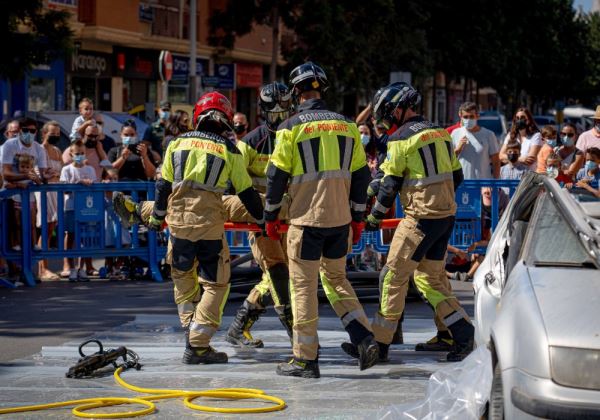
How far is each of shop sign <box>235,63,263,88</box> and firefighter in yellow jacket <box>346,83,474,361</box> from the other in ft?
117

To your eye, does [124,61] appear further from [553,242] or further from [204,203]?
[553,242]

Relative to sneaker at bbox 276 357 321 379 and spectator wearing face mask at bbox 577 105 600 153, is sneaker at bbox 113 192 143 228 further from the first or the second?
spectator wearing face mask at bbox 577 105 600 153

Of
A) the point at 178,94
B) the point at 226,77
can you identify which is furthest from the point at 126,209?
the point at 178,94

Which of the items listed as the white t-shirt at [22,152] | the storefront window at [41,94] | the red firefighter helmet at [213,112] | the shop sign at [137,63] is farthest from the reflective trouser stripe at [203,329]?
the shop sign at [137,63]

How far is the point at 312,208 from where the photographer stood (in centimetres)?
834

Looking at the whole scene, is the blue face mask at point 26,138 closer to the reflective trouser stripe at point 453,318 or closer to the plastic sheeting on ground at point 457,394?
the reflective trouser stripe at point 453,318

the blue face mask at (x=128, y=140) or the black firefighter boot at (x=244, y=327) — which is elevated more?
the blue face mask at (x=128, y=140)

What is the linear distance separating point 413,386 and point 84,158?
26.7ft

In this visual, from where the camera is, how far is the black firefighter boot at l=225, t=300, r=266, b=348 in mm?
9766

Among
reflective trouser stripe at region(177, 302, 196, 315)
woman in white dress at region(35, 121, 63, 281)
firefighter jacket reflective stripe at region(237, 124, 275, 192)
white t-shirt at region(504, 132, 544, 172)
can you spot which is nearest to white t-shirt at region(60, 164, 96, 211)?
woman in white dress at region(35, 121, 63, 281)

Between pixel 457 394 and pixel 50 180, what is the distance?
977 centimetres

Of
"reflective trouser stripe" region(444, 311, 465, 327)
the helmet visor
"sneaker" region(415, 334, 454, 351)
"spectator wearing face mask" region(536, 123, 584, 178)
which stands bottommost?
"sneaker" region(415, 334, 454, 351)

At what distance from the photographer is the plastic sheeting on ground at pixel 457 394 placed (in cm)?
607

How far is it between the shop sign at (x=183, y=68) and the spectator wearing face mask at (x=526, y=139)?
1596 centimetres
